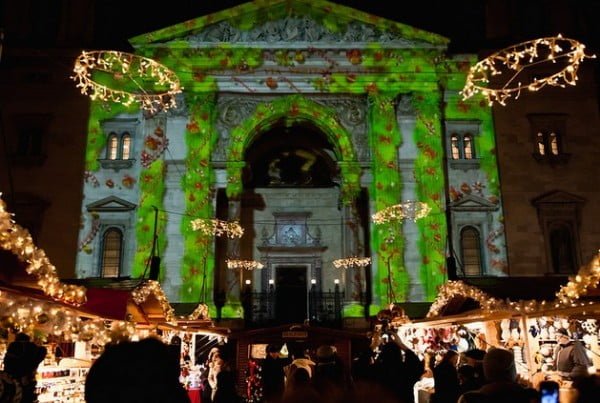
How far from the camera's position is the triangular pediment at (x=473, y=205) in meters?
27.6

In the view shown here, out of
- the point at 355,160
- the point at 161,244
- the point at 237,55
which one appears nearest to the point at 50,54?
the point at 237,55

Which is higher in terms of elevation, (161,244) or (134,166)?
(134,166)

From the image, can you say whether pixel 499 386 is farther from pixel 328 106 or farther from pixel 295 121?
pixel 295 121

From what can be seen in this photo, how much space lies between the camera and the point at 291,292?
3069 centimetres

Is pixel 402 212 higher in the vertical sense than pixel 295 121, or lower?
lower

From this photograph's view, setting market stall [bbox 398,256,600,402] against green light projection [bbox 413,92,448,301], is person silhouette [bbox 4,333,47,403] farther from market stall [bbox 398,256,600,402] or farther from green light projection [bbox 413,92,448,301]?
green light projection [bbox 413,92,448,301]

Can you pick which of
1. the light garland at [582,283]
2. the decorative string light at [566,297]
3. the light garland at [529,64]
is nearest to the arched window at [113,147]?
the light garland at [529,64]

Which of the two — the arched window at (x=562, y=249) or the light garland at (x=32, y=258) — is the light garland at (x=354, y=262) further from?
the light garland at (x=32, y=258)

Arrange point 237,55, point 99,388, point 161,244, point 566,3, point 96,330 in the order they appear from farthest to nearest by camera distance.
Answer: point 566,3
point 237,55
point 161,244
point 96,330
point 99,388

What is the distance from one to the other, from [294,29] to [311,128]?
499cm

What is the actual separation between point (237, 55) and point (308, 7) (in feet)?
13.8

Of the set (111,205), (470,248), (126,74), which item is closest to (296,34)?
(126,74)

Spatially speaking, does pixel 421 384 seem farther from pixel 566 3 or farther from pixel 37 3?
pixel 37 3

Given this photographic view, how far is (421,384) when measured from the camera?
13.6 m
